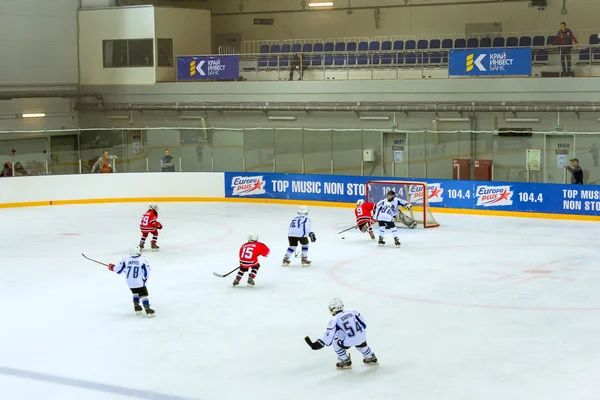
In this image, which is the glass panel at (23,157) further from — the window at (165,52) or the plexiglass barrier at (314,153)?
the window at (165,52)

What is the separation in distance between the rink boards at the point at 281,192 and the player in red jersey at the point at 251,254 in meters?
8.85

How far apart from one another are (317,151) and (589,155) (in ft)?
25.5

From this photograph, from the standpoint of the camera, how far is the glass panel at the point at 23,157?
2691 centimetres

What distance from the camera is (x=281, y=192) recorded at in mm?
27469

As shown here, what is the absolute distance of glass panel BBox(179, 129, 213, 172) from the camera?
28.2m

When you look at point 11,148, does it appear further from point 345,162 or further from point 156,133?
point 345,162

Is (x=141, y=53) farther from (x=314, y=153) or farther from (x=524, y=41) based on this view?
(x=524, y=41)

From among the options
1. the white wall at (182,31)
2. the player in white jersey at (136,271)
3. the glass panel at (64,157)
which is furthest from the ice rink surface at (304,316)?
the white wall at (182,31)

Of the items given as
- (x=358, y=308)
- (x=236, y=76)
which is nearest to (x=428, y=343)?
(x=358, y=308)

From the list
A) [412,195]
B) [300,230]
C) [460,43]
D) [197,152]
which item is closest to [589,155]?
[412,195]

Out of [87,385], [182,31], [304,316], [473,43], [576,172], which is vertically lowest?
[87,385]

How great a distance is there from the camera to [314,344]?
10.5 meters

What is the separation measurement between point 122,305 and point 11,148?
14070 millimetres

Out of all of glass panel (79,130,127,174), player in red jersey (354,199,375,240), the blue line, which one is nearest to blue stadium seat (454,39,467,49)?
glass panel (79,130,127,174)
